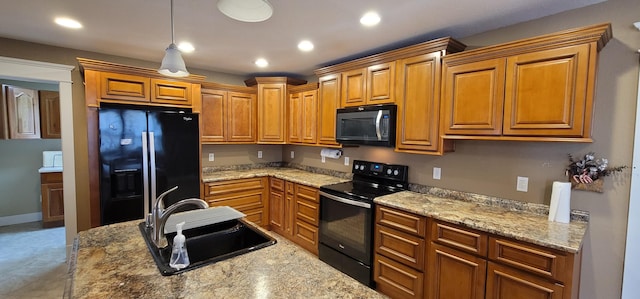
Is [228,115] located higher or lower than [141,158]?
higher

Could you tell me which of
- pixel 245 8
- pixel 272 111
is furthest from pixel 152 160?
pixel 245 8

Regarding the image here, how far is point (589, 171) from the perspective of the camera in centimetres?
188

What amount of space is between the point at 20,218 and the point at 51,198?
0.70m

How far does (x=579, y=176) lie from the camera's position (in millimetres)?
1914

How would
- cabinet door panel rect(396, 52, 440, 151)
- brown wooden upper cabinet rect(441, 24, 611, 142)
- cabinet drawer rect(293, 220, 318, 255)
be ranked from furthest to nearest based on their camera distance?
cabinet drawer rect(293, 220, 318, 255) < cabinet door panel rect(396, 52, 440, 151) < brown wooden upper cabinet rect(441, 24, 611, 142)

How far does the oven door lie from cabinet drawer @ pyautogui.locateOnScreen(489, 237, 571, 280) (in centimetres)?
101

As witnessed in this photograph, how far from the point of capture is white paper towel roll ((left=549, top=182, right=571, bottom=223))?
1.86 m

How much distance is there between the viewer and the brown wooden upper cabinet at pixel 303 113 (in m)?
3.72

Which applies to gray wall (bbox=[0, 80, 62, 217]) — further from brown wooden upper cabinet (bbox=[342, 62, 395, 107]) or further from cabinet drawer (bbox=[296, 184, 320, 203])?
brown wooden upper cabinet (bbox=[342, 62, 395, 107])

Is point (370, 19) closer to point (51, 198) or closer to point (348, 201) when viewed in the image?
point (348, 201)

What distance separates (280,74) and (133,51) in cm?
191

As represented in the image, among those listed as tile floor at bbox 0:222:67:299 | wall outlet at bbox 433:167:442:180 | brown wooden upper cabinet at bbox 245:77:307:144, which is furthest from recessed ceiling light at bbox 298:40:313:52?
tile floor at bbox 0:222:67:299

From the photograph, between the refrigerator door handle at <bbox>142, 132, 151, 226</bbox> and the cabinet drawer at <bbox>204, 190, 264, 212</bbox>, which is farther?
the cabinet drawer at <bbox>204, 190, 264, 212</bbox>

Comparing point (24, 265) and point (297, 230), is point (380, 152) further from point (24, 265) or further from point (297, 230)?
point (24, 265)
